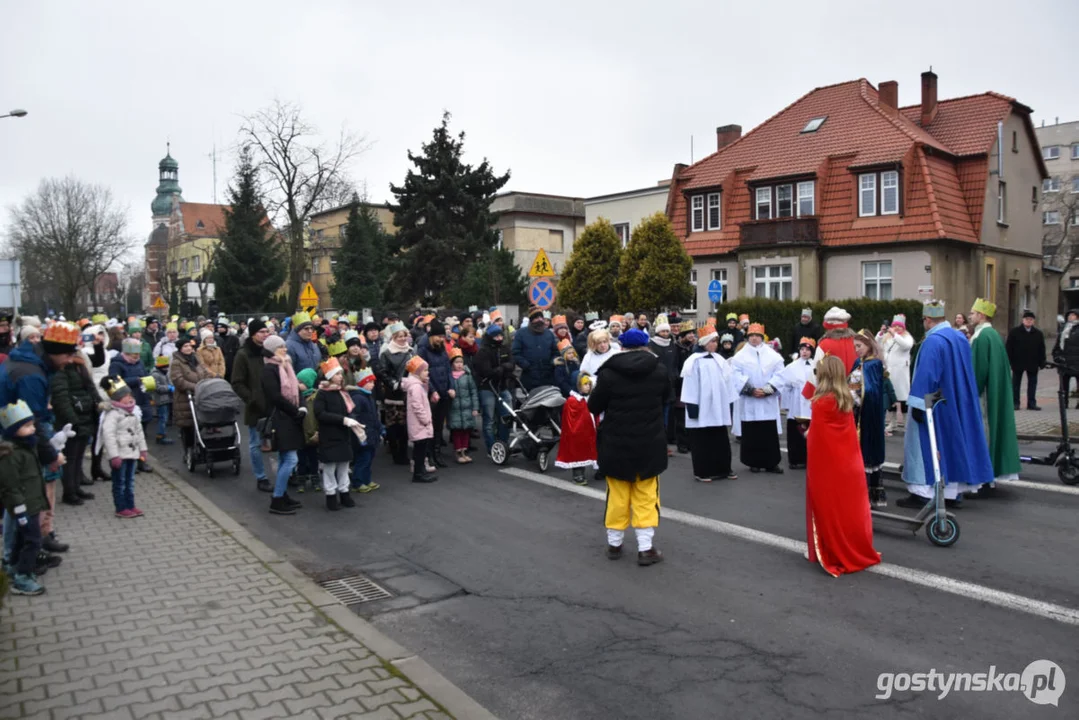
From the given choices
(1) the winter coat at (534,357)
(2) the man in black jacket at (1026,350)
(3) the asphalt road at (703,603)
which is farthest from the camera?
(2) the man in black jacket at (1026,350)

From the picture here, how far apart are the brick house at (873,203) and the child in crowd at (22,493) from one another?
1318 inches

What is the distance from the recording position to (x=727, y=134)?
4750 centimetres

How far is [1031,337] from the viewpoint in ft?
55.5

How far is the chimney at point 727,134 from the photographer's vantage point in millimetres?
47281

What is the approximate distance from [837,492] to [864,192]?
3228 cm

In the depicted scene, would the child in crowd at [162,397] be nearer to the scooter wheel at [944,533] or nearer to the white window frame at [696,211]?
the scooter wheel at [944,533]

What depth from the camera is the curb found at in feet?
15.5

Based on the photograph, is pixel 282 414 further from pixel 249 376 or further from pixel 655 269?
pixel 655 269

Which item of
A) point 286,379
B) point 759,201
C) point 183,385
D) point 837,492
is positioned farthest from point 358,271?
point 837,492

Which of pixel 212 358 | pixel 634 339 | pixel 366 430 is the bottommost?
pixel 366 430

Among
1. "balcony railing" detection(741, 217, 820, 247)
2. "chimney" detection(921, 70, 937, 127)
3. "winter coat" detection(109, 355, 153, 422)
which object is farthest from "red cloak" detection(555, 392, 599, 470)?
"chimney" detection(921, 70, 937, 127)

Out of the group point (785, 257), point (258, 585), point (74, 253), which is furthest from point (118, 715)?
point (74, 253)

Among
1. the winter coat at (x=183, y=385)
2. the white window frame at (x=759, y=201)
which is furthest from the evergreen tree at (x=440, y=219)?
the winter coat at (x=183, y=385)

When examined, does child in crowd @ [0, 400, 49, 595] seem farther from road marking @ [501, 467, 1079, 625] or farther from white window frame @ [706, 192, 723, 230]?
white window frame @ [706, 192, 723, 230]
